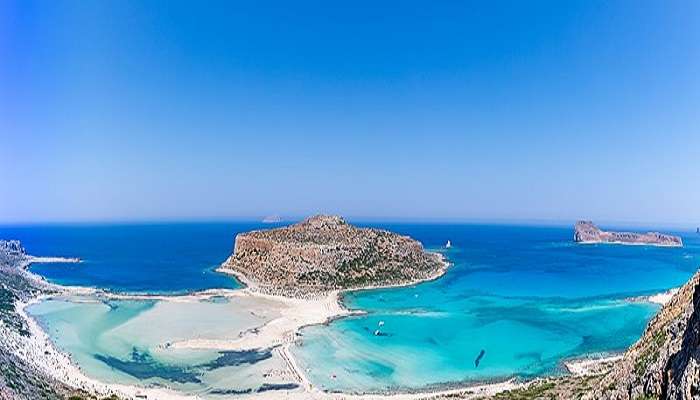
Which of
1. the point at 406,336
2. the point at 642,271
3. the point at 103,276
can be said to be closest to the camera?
the point at 406,336

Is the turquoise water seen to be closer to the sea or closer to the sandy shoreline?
the sea

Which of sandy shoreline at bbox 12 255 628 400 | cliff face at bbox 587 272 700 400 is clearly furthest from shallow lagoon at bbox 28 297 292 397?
Answer: cliff face at bbox 587 272 700 400

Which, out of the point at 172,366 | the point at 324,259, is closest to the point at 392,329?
the point at 172,366

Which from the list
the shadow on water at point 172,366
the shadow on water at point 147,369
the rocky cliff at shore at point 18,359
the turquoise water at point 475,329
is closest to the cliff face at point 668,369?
the turquoise water at point 475,329

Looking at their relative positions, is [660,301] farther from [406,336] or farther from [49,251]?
[49,251]

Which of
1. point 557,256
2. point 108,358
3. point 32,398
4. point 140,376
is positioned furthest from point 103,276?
point 557,256

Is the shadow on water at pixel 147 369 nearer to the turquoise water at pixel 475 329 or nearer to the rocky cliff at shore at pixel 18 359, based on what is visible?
the rocky cliff at shore at pixel 18 359

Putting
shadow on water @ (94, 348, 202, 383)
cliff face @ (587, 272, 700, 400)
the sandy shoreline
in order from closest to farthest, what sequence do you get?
cliff face @ (587, 272, 700, 400) → the sandy shoreline → shadow on water @ (94, 348, 202, 383)
